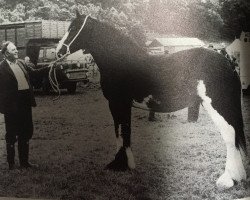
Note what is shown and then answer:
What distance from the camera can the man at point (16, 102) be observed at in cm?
496

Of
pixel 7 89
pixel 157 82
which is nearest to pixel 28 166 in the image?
pixel 7 89

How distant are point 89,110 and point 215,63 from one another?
1058 mm

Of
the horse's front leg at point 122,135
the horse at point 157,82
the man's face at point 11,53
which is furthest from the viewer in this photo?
the man's face at point 11,53

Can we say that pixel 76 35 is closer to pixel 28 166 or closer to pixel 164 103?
pixel 164 103

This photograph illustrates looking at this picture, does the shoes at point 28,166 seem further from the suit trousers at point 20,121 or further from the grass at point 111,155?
the suit trousers at point 20,121

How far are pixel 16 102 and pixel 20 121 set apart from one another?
0.52 ft

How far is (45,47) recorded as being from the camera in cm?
479

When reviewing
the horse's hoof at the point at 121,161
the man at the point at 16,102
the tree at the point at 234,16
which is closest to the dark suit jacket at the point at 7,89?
the man at the point at 16,102

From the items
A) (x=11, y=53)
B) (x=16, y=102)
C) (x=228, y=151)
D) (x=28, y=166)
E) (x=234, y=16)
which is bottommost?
(x=28, y=166)

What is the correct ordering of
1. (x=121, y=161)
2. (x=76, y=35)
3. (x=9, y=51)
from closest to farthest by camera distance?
1. (x=76, y=35)
2. (x=121, y=161)
3. (x=9, y=51)

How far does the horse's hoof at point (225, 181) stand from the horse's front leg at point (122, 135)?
68 cm

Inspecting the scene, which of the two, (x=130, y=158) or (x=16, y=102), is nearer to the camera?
(x=130, y=158)

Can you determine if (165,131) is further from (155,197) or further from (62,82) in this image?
(62,82)

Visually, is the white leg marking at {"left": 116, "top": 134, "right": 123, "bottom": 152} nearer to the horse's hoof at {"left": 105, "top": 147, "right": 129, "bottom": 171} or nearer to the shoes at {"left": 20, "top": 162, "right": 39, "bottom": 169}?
the horse's hoof at {"left": 105, "top": 147, "right": 129, "bottom": 171}
